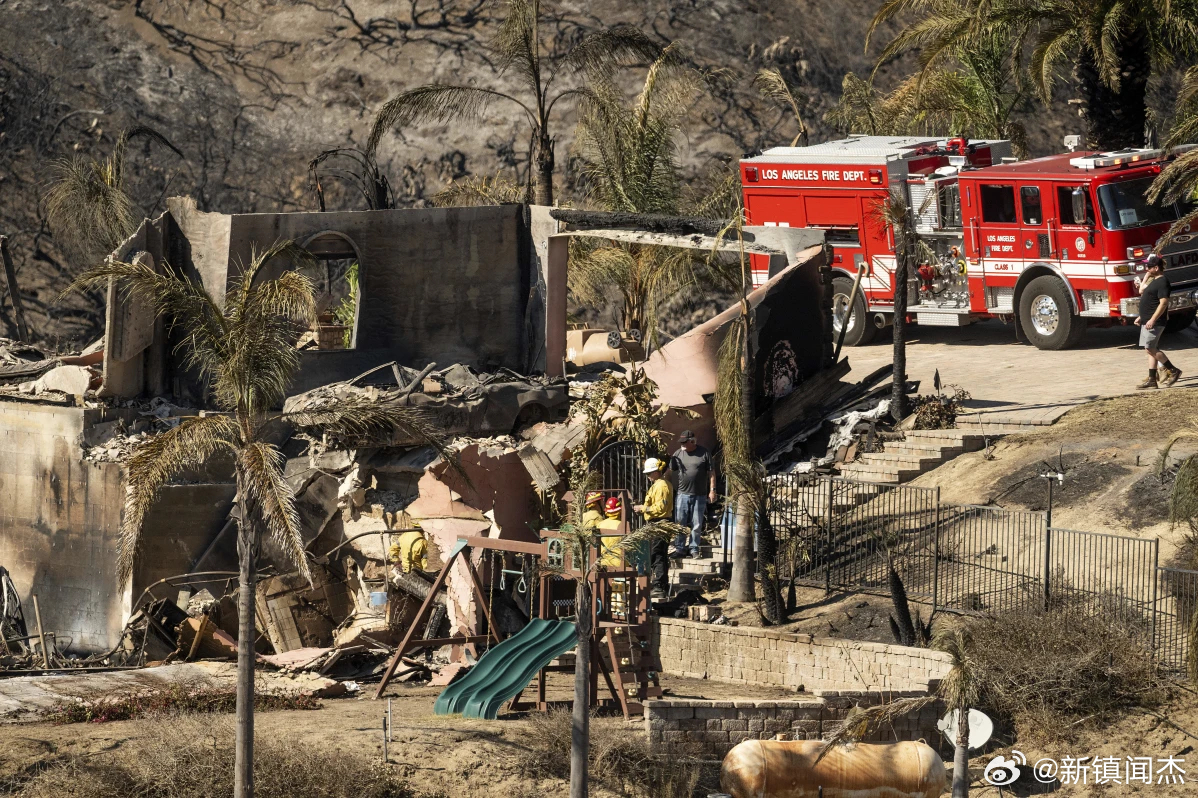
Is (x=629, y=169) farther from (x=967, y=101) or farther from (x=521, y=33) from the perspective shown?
(x=967, y=101)

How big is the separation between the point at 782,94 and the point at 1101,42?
35.9ft

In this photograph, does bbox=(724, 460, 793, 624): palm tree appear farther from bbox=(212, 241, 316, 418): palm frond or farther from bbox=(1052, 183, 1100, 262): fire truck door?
bbox=(1052, 183, 1100, 262): fire truck door

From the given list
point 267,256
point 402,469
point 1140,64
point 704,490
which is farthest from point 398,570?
point 1140,64

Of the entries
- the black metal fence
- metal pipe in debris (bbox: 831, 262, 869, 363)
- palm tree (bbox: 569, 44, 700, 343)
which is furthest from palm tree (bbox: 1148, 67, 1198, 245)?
palm tree (bbox: 569, 44, 700, 343)

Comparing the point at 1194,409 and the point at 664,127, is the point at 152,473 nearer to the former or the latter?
the point at 1194,409

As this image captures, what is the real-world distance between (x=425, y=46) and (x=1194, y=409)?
80.5 ft

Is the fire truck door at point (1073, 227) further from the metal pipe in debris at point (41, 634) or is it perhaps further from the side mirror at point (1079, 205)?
the metal pipe in debris at point (41, 634)

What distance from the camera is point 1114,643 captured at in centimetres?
1544

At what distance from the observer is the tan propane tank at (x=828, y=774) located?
46.8ft

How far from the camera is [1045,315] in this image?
973 inches

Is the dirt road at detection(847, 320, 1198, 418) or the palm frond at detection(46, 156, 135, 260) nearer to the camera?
the dirt road at detection(847, 320, 1198, 418)

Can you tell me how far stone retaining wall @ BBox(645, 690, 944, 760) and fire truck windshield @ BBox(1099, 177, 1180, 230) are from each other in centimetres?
1055

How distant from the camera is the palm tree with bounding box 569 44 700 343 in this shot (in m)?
26.6

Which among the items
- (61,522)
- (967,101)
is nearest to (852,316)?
(967,101)
